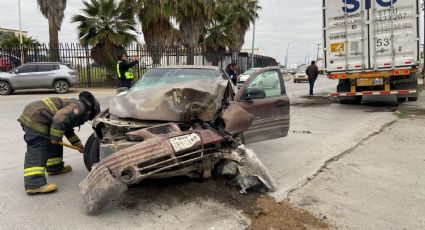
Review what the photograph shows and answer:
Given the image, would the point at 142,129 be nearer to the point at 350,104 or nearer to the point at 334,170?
the point at 334,170

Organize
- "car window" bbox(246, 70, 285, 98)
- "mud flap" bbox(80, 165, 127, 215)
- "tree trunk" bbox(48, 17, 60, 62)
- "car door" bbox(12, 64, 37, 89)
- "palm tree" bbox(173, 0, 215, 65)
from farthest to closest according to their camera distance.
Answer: "palm tree" bbox(173, 0, 215, 65), "tree trunk" bbox(48, 17, 60, 62), "car door" bbox(12, 64, 37, 89), "car window" bbox(246, 70, 285, 98), "mud flap" bbox(80, 165, 127, 215)

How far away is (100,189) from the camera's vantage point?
365 centimetres

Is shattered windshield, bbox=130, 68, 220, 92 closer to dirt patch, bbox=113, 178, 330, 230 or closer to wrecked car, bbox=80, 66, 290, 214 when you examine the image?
wrecked car, bbox=80, 66, 290, 214

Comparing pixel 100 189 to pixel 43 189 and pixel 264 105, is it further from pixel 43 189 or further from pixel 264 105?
pixel 264 105

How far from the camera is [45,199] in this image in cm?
436

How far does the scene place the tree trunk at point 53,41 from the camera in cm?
2145

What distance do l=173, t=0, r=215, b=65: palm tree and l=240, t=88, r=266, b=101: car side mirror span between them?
1835 centimetres

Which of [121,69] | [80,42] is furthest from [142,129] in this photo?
[80,42]

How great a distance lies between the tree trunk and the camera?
21453 millimetres

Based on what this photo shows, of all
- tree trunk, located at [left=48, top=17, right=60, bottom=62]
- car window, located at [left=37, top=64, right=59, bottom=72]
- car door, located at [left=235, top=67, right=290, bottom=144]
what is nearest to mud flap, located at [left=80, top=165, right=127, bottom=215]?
car door, located at [left=235, top=67, right=290, bottom=144]

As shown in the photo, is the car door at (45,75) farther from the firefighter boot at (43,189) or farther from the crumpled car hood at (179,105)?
the crumpled car hood at (179,105)

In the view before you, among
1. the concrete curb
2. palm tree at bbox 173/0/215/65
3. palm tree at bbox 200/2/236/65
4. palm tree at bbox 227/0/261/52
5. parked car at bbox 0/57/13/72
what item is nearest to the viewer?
the concrete curb

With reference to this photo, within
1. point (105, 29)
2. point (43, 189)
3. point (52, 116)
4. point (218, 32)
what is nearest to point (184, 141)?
point (52, 116)

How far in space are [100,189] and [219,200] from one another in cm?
126
